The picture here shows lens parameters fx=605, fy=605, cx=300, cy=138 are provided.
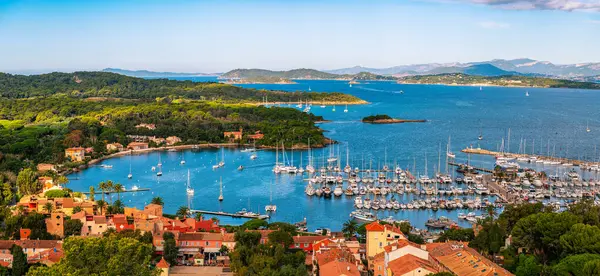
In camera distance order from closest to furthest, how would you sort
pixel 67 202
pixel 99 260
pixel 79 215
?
pixel 99 260, pixel 79 215, pixel 67 202

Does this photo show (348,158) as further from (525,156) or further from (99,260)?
(99,260)

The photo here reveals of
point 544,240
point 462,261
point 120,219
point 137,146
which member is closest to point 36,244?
point 120,219

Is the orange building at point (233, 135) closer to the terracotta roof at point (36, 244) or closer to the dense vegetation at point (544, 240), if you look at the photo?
the dense vegetation at point (544, 240)

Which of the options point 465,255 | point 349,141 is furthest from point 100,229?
point 349,141

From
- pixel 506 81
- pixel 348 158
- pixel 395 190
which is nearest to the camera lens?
pixel 395 190

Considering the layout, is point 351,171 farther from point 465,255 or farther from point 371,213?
point 465,255

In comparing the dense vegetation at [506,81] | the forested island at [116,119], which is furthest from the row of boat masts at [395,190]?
the dense vegetation at [506,81]

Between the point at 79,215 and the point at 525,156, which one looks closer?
the point at 79,215
